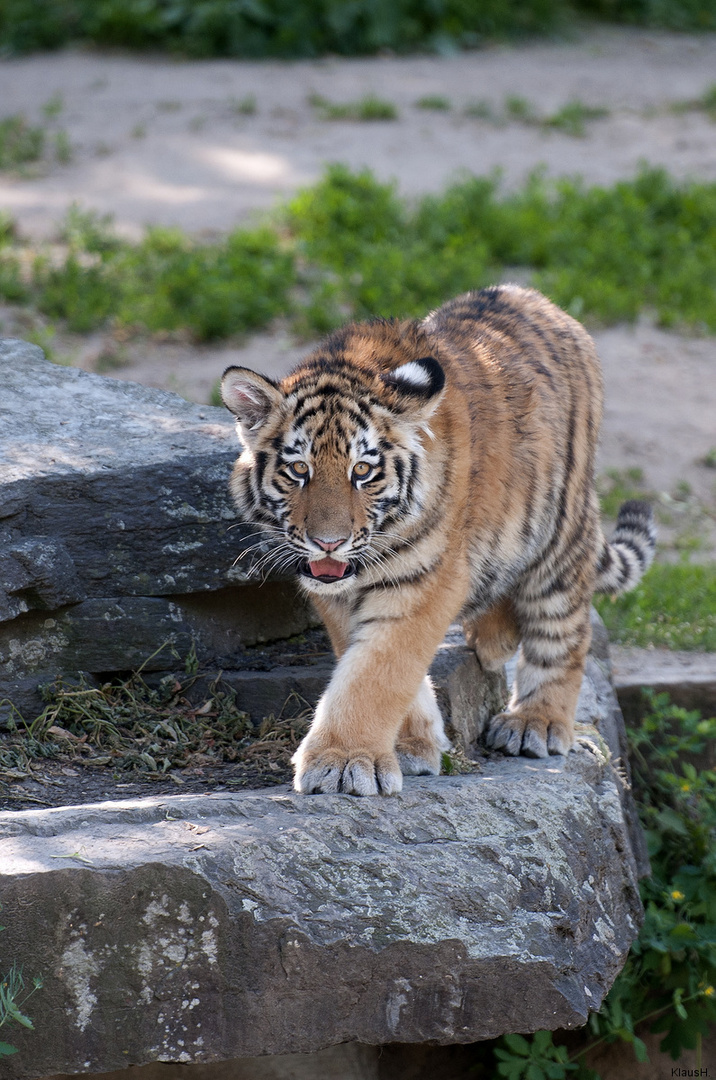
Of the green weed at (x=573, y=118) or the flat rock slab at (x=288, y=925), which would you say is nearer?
the flat rock slab at (x=288, y=925)

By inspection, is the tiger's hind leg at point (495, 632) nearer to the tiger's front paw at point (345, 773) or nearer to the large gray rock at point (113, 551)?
the large gray rock at point (113, 551)

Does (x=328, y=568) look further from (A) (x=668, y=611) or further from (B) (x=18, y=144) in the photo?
(B) (x=18, y=144)

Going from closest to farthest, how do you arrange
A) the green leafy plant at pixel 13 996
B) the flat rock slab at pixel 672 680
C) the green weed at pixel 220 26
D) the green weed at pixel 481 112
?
the green leafy plant at pixel 13 996, the flat rock slab at pixel 672 680, the green weed at pixel 481 112, the green weed at pixel 220 26

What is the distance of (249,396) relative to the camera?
3432 mm

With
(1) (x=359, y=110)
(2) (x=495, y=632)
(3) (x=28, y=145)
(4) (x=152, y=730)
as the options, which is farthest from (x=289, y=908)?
(1) (x=359, y=110)

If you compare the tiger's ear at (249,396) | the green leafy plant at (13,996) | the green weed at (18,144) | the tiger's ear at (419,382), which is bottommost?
the green weed at (18,144)

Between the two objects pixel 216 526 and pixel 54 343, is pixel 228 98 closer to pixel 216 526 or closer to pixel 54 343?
pixel 54 343

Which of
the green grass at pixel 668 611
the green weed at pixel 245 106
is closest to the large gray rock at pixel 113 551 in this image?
the green grass at pixel 668 611

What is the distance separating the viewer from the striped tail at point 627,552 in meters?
4.51

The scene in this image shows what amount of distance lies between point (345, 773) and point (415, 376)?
1065 mm

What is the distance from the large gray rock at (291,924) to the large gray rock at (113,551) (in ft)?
2.91

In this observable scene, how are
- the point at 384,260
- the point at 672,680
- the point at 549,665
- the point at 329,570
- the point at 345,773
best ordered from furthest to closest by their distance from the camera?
the point at 384,260
the point at 672,680
the point at 549,665
the point at 329,570
the point at 345,773

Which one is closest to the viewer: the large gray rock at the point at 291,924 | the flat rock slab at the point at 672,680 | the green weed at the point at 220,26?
the large gray rock at the point at 291,924

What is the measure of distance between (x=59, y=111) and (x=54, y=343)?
182 inches
